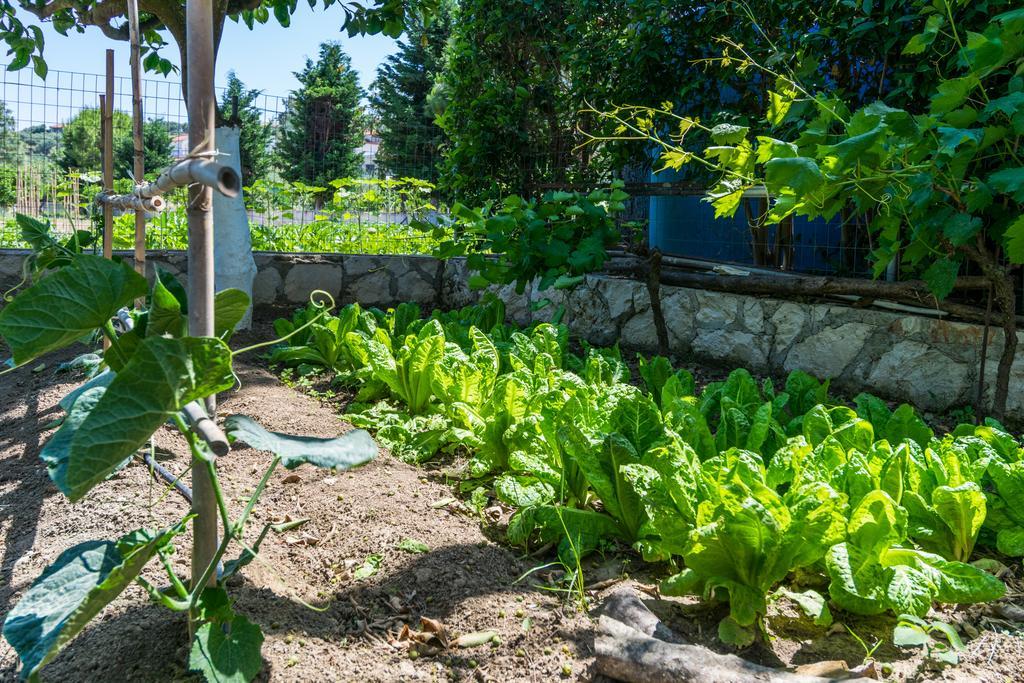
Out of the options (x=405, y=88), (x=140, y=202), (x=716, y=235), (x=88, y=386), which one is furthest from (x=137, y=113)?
(x=405, y=88)

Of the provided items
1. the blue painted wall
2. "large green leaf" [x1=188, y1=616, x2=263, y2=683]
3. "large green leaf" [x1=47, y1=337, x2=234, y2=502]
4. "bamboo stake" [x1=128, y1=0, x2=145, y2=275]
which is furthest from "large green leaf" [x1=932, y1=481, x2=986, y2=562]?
the blue painted wall

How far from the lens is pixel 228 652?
1197 millimetres

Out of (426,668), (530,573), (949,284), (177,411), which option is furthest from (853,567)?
(949,284)

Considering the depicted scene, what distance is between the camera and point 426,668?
161 cm

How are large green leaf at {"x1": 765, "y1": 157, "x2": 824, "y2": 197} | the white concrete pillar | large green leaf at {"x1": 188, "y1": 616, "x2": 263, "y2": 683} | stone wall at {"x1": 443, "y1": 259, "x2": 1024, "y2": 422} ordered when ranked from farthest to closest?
the white concrete pillar, stone wall at {"x1": 443, "y1": 259, "x2": 1024, "y2": 422}, large green leaf at {"x1": 765, "y1": 157, "x2": 824, "y2": 197}, large green leaf at {"x1": 188, "y1": 616, "x2": 263, "y2": 683}

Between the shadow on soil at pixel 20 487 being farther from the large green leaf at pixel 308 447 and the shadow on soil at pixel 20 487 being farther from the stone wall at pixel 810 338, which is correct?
the stone wall at pixel 810 338

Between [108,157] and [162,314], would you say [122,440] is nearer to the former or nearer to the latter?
[162,314]

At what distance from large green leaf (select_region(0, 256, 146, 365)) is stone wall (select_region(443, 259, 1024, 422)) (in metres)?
3.53

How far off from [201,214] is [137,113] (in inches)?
45.7

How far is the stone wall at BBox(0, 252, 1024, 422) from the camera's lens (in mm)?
3543

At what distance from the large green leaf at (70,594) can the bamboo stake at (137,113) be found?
108 centimetres

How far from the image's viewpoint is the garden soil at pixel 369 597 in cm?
151

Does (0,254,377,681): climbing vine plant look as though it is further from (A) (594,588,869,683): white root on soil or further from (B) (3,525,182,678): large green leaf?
(A) (594,588,869,683): white root on soil

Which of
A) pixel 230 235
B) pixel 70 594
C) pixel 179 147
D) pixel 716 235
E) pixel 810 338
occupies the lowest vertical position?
pixel 70 594
